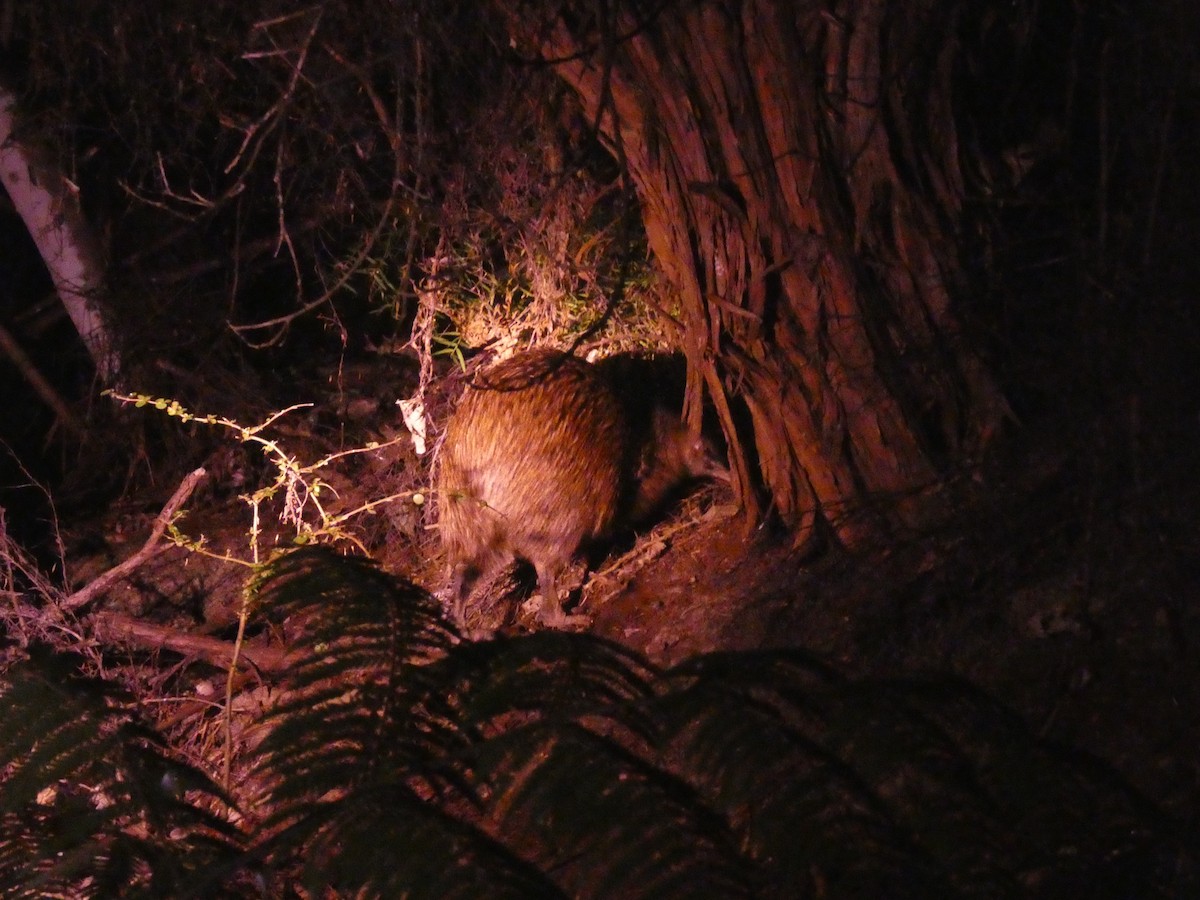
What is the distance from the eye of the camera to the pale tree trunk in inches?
196

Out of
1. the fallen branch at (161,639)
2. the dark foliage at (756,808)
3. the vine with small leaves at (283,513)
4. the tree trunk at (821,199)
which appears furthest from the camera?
the fallen branch at (161,639)

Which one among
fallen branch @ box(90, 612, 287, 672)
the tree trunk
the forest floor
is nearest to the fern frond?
the forest floor

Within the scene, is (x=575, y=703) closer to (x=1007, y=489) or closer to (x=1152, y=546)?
(x=1152, y=546)

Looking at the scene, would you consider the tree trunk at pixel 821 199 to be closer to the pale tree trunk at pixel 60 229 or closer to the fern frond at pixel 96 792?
the fern frond at pixel 96 792

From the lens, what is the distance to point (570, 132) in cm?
445

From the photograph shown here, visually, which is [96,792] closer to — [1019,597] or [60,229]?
[1019,597]

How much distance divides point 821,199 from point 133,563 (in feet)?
11.2

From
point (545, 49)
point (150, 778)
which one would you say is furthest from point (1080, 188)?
point (150, 778)

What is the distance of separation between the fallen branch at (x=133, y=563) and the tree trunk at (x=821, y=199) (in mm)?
2498

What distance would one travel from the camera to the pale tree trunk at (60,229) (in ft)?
16.3

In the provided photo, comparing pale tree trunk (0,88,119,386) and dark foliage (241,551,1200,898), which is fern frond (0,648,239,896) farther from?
pale tree trunk (0,88,119,386)

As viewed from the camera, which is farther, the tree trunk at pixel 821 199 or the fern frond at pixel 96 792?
the tree trunk at pixel 821 199

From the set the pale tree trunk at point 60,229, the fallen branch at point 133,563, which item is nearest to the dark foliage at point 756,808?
the fallen branch at point 133,563

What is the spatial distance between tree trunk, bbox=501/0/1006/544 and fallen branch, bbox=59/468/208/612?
250cm
